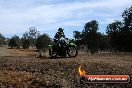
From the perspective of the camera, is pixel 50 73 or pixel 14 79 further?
pixel 50 73

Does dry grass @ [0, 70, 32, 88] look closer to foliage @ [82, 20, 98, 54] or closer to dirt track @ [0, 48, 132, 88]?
dirt track @ [0, 48, 132, 88]

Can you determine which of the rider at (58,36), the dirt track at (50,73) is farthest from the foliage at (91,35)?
the dirt track at (50,73)

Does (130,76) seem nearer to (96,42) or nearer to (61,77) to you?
(61,77)

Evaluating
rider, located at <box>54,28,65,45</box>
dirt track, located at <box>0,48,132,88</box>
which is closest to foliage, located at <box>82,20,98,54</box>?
→ rider, located at <box>54,28,65,45</box>

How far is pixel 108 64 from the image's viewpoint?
725 inches

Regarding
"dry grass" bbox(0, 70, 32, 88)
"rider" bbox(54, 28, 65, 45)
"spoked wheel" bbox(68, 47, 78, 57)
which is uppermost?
"rider" bbox(54, 28, 65, 45)

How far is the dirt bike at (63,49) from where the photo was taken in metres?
25.6

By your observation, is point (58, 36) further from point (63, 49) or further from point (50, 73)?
point (50, 73)

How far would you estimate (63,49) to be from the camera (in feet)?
84.2

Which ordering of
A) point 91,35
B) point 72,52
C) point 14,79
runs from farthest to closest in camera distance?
1. point 91,35
2. point 72,52
3. point 14,79

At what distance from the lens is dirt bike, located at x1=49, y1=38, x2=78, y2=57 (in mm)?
25594

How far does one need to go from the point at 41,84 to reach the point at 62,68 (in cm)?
270

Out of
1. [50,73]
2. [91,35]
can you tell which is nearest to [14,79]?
[50,73]

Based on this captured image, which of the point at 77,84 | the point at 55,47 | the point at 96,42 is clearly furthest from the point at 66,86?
the point at 96,42
